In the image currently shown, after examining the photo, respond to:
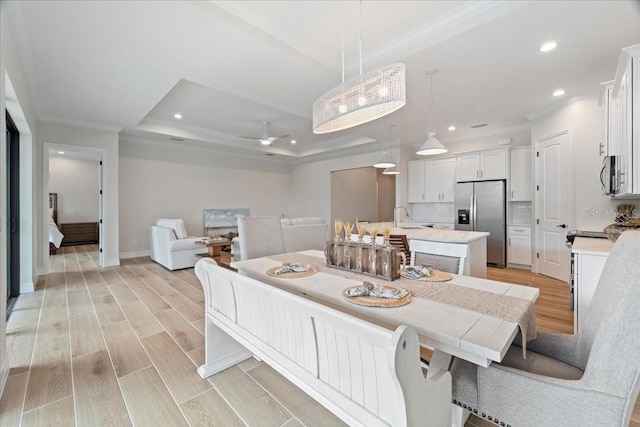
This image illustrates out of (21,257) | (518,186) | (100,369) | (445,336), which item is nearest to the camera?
(445,336)

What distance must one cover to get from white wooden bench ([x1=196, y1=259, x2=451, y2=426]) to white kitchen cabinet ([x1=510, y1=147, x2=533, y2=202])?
5.18 metres

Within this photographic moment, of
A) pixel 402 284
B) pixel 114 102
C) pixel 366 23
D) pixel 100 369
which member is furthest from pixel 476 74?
pixel 114 102

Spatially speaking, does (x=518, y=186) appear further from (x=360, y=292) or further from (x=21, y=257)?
(x=21, y=257)

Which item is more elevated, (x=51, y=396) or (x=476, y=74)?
(x=476, y=74)

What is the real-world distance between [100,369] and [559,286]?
536cm

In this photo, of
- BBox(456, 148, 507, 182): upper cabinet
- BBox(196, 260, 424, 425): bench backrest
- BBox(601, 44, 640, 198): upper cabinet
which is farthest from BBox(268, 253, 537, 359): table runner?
BBox(456, 148, 507, 182): upper cabinet

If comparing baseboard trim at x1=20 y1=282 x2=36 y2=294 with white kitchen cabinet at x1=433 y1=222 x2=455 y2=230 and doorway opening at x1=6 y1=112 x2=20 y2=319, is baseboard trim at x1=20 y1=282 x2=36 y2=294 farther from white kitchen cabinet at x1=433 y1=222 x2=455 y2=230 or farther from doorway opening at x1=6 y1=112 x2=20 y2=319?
white kitchen cabinet at x1=433 y1=222 x2=455 y2=230

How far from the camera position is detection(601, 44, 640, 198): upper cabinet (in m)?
1.92

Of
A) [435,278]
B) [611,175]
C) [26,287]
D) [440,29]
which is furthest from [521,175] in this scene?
[26,287]

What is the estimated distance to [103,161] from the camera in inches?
199

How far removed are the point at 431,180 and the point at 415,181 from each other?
0.37 metres

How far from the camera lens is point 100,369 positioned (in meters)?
1.97

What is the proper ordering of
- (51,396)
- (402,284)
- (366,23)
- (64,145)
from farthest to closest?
(64,145) < (366,23) < (51,396) < (402,284)

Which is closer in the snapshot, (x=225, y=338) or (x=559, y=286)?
(x=225, y=338)
